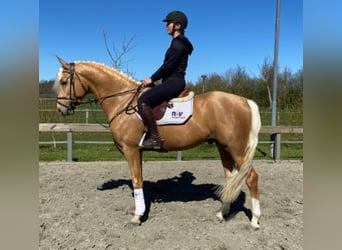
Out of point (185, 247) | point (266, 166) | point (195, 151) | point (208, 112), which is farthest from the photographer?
point (195, 151)

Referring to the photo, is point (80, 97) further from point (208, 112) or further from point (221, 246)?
point (221, 246)

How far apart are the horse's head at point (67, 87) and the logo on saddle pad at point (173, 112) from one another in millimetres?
1228

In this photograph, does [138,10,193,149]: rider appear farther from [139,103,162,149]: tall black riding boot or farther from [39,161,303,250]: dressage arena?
[39,161,303,250]: dressage arena

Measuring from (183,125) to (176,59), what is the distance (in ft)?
3.01

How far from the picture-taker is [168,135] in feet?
14.1

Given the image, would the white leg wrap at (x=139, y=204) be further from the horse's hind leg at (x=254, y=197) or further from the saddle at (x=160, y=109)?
the horse's hind leg at (x=254, y=197)

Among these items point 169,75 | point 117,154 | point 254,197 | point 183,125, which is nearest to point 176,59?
point 169,75

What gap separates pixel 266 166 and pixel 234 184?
4127 mm

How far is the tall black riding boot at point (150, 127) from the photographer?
410 centimetres

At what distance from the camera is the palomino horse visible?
4.16m

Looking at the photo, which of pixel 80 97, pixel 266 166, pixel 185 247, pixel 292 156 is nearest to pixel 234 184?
pixel 185 247

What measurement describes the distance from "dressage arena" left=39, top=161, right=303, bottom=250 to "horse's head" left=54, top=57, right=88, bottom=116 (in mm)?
1605

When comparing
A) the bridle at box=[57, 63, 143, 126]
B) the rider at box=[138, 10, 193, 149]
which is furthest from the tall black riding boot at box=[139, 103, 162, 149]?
the bridle at box=[57, 63, 143, 126]

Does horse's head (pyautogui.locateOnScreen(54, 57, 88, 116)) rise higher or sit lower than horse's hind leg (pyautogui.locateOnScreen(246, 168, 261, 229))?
higher
